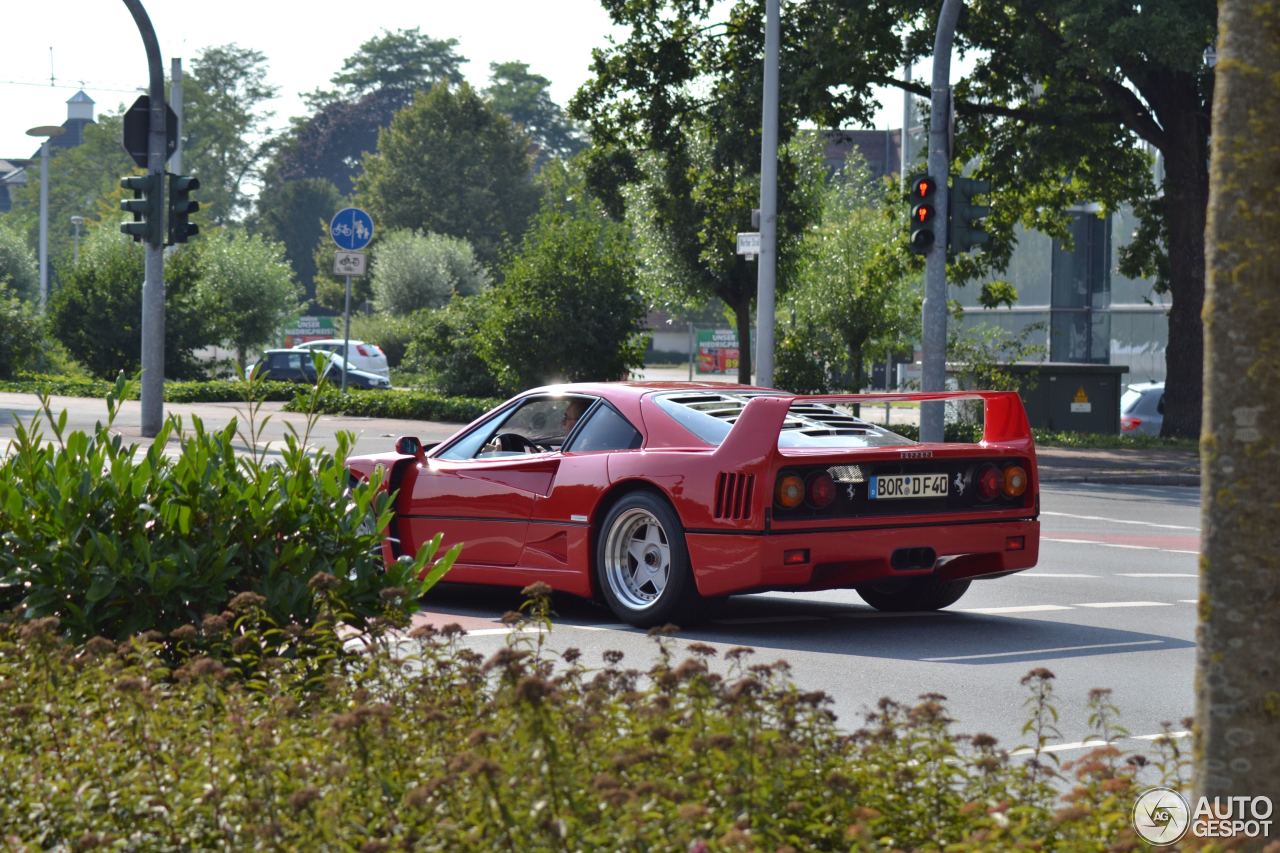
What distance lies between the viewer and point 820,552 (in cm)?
874

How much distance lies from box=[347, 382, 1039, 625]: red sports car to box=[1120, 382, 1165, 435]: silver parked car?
74.3ft

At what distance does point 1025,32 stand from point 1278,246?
82.5ft

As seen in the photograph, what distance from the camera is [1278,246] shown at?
363cm

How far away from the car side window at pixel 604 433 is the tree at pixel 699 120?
1863 cm

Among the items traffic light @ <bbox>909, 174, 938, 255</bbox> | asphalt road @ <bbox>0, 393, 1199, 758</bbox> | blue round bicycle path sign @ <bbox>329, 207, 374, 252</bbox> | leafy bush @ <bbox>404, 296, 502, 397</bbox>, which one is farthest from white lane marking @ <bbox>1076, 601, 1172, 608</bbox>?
leafy bush @ <bbox>404, 296, 502, 397</bbox>

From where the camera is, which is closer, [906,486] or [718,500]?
[718,500]

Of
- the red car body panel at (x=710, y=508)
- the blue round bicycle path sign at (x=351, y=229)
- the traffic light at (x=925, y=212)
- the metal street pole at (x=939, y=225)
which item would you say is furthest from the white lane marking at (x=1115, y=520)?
the blue round bicycle path sign at (x=351, y=229)

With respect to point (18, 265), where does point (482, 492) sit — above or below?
below

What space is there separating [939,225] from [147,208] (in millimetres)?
9465

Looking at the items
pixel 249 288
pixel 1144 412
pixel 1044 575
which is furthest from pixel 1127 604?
pixel 249 288

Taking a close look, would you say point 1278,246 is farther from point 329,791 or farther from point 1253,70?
point 329,791

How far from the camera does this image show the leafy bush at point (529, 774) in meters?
3.70

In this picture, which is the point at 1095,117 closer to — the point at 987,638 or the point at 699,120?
the point at 699,120

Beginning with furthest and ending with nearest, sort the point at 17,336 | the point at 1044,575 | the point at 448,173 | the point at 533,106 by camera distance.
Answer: the point at 533,106 < the point at 448,173 < the point at 17,336 < the point at 1044,575
